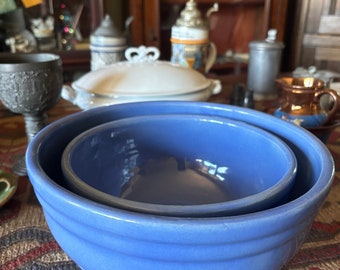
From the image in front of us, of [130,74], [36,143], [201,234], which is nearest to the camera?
[201,234]

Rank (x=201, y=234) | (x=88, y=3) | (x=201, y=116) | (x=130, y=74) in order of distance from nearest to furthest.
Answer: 1. (x=201, y=234)
2. (x=201, y=116)
3. (x=130, y=74)
4. (x=88, y=3)

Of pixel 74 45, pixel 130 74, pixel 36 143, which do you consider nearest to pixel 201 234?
pixel 36 143

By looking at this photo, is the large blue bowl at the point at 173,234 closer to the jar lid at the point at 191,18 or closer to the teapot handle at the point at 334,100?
the teapot handle at the point at 334,100

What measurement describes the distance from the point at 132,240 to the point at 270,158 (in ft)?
0.63

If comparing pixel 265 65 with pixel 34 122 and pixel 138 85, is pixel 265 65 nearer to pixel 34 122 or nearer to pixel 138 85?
pixel 138 85

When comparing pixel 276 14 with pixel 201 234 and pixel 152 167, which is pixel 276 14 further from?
pixel 201 234

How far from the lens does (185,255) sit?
20 centimetres

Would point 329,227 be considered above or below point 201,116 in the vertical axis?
below

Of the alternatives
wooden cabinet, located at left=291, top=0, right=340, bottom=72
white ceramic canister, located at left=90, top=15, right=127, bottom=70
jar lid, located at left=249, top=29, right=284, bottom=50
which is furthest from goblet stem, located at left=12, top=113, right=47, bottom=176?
wooden cabinet, located at left=291, top=0, right=340, bottom=72

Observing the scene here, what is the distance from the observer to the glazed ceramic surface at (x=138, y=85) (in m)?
0.54

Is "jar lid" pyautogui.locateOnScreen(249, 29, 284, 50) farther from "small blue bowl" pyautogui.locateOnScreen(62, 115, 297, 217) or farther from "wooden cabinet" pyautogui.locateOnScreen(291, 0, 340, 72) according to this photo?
"wooden cabinet" pyautogui.locateOnScreen(291, 0, 340, 72)

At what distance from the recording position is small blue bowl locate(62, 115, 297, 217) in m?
0.37

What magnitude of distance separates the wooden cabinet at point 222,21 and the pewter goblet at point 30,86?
102cm

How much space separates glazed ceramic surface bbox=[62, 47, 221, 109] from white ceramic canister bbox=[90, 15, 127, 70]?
0.20 m
